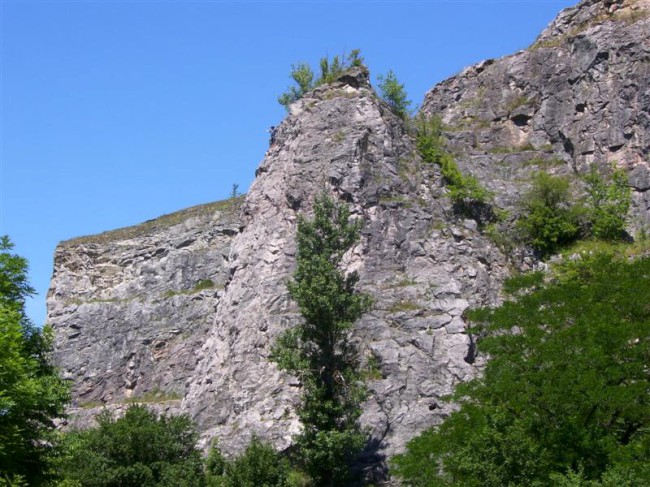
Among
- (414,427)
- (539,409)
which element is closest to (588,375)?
A: (539,409)

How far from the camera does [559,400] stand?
77.8ft

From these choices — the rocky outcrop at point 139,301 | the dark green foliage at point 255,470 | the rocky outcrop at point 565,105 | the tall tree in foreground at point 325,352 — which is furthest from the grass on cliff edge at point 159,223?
the dark green foliage at point 255,470

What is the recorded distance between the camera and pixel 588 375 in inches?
930

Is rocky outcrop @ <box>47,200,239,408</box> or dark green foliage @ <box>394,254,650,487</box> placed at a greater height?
rocky outcrop @ <box>47,200,239,408</box>

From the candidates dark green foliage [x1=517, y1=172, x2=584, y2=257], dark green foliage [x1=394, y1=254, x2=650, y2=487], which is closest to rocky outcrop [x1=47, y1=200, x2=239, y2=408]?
dark green foliage [x1=517, y1=172, x2=584, y2=257]

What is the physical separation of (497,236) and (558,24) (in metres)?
20.0

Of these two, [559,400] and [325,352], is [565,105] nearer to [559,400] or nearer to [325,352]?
[325,352]

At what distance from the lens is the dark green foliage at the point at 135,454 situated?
32750 millimetres

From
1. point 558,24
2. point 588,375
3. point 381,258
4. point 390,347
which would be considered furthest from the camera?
point 558,24

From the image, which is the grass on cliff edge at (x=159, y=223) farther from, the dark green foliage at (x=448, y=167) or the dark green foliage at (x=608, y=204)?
the dark green foliage at (x=608, y=204)

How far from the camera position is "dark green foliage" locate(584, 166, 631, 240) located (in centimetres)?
4259

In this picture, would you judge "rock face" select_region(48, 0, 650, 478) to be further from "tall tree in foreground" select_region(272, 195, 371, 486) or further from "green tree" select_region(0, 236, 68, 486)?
"green tree" select_region(0, 236, 68, 486)

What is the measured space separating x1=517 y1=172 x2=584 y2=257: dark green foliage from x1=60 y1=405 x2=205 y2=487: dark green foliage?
2155 cm

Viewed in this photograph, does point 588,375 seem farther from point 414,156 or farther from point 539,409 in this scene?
point 414,156
